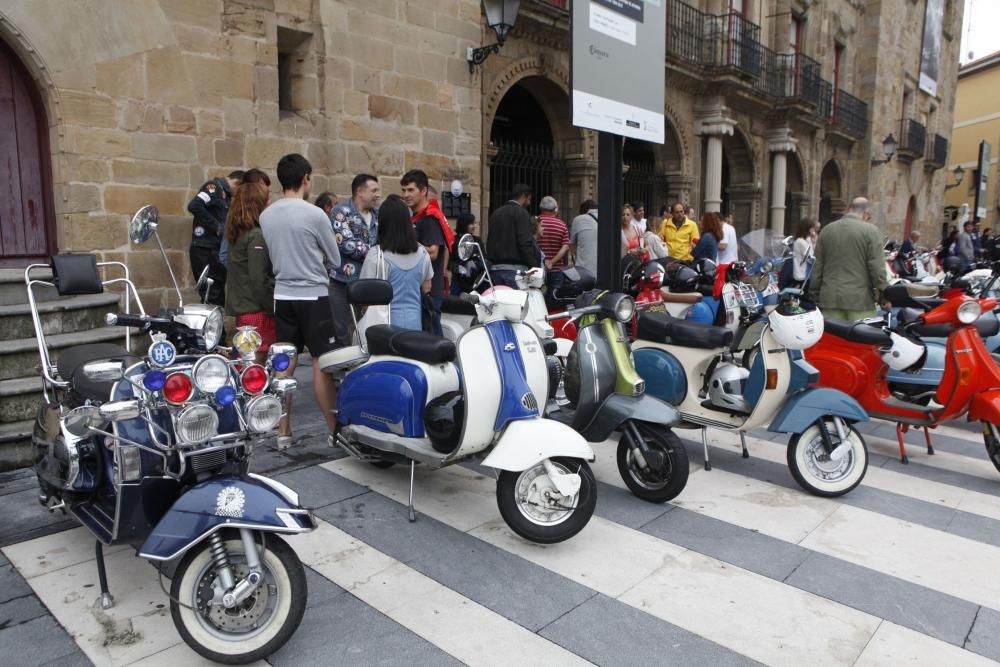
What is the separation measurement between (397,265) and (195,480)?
2060mm

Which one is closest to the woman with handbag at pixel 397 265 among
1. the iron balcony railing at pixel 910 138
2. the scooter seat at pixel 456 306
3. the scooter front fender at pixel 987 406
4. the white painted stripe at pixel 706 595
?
the scooter seat at pixel 456 306

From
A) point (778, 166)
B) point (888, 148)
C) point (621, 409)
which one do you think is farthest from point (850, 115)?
point (621, 409)

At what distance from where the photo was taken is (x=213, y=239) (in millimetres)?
6121

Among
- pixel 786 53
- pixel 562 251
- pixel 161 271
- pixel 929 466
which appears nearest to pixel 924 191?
pixel 786 53

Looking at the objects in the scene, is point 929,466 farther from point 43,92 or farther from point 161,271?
point 43,92

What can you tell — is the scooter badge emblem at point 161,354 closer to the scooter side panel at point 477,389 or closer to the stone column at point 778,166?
the scooter side panel at point 477,389

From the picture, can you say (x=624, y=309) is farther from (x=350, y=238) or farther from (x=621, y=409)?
(x=350, y=238)

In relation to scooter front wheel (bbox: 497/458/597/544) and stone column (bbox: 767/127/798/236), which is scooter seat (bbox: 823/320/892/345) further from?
stone column (bbox: 767/127/798/236)

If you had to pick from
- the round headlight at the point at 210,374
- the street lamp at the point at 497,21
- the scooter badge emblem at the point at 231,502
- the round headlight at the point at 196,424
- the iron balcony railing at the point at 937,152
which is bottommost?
the scooter badge emblem at the point at 231,502

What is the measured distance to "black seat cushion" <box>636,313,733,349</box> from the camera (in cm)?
445

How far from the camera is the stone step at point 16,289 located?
16.7ft

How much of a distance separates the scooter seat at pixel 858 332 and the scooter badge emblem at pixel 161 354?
4031 mm

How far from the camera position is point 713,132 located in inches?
601

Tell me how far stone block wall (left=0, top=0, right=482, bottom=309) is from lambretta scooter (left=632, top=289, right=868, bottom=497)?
14.3 ft
